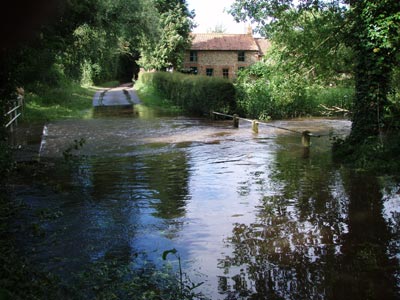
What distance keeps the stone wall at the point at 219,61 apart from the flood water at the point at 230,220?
4147 cm

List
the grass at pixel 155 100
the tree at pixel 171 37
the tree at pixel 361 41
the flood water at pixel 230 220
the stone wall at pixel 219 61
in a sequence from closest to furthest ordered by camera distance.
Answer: the flood water at pixel 230 220 → the tree at pixel 361 41 → the grass at pixel 155 100 → the tree at pixel 171 37 → the stone wall at pixel 219 61

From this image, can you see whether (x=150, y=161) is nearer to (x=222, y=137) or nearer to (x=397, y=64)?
(x=222, y=137)

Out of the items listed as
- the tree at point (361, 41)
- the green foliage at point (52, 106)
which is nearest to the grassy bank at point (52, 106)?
the green foliage at point (52, 106)

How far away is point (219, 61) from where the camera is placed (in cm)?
5441

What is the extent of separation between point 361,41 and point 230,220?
21.3ft

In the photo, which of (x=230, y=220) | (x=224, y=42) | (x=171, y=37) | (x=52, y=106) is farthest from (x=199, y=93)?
(x=224, y=42)

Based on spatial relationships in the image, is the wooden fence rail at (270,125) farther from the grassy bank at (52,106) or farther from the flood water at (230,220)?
the grassy bank at (52,106)

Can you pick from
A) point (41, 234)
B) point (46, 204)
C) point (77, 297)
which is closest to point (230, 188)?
point (46, 204)

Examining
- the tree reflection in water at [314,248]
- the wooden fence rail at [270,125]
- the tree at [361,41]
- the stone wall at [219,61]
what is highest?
the stone wall at [219,61]

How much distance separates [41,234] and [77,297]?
2.09 m

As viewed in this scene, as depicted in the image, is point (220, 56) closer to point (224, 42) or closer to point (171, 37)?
point (224, 42)

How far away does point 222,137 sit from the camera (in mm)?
17719

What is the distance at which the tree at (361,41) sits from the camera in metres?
10.4

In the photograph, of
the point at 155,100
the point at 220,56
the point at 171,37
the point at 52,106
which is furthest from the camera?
the point at 220,56
